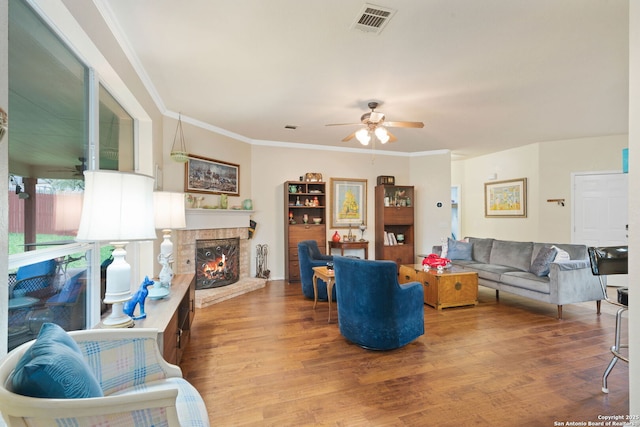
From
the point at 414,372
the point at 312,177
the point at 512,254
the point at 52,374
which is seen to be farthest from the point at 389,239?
the point at 52,374

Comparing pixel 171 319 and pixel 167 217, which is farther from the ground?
pixel 167 217

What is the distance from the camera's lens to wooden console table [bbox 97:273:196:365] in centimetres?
178

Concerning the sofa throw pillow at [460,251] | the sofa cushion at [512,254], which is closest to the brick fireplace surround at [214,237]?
Answer: the sofa throw pillow at [460,251]

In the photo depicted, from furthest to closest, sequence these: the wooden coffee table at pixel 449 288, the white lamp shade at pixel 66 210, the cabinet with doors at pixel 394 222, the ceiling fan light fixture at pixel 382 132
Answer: the cabinet with doors at pixel 394 222 < the wooden coffee table at pixel 449 288 < the ceiling fan light fixture at pixel 382 132 < the white lamp shade at pixel 66 210

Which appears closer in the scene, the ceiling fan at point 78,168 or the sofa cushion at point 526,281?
the ceiling fan at point 78,168

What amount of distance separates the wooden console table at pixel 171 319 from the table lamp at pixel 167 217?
0.26 meters

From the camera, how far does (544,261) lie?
3824 millimetres

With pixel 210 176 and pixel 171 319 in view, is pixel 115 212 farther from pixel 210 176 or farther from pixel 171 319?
pixel 210 176

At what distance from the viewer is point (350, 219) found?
618 centimetres

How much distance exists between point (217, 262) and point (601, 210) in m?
6.73

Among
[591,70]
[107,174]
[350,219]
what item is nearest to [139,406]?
[107,174]

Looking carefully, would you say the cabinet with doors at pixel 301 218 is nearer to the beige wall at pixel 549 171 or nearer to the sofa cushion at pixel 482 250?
the sofa cushion at pixel 482 250

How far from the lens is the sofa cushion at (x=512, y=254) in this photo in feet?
14.3

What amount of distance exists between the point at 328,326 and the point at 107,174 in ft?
8.62
